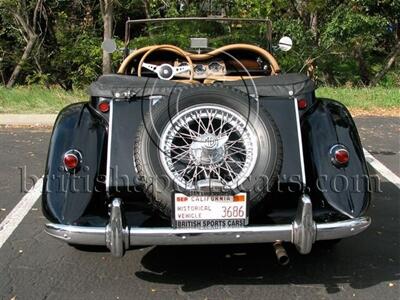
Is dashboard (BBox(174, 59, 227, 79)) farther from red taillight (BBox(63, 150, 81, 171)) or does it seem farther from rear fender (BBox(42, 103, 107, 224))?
red taillight (BBox(63, 150, 81, 171))

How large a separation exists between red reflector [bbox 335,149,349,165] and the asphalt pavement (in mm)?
783

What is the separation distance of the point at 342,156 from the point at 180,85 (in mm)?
1150

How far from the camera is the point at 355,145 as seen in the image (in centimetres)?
394

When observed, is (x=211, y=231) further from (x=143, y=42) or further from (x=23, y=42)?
(x=23, y=42)

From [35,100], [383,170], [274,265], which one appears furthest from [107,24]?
[274,265]

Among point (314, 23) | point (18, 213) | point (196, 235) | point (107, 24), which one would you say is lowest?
point (107, 24)

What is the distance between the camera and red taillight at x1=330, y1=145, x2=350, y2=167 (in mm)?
3801

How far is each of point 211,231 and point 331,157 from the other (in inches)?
39.4

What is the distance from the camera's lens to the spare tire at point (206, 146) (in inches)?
134

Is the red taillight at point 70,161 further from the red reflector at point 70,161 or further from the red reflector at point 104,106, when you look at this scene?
the red reflector at point 104,106

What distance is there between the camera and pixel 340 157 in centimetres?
380

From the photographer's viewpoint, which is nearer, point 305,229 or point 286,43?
point 305,229

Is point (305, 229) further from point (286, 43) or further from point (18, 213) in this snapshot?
point (18, 213)

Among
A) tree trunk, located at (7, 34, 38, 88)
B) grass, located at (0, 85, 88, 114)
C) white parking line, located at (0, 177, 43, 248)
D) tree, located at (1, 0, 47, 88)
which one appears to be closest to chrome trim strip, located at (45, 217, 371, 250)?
white parking line, located at (0, 177, 43, 248)
